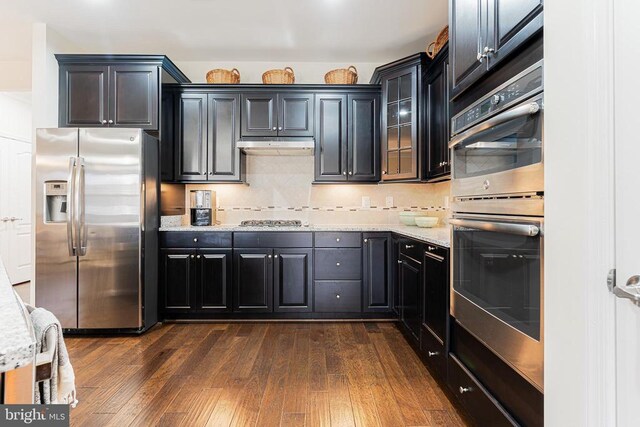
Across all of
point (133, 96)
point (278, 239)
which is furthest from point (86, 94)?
point (278, 239)

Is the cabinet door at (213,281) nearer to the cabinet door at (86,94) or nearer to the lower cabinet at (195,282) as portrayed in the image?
the lower cabinet at (195,282)

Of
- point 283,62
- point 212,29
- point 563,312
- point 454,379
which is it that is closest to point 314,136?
point 283,62

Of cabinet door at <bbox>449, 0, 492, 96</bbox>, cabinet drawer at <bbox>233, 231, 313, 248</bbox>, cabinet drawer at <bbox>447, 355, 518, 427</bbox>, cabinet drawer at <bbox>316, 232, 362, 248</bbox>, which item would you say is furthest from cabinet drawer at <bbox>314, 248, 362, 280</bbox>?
cabinet door at <bbox>449, 0, 492, 96</bbox>

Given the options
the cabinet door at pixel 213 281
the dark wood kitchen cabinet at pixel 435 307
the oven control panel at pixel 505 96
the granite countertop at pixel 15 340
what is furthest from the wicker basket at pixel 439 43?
the granite countertop at pixel 15 340

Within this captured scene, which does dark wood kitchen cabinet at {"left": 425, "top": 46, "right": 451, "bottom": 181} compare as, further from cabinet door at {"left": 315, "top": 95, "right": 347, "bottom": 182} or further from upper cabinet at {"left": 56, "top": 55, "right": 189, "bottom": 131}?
upper cabinet at {"left": 56, "top": 55, "right": 189, "bottom": 131}

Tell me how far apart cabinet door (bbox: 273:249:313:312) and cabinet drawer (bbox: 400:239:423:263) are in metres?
0.92

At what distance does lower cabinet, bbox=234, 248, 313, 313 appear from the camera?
3.32 meters

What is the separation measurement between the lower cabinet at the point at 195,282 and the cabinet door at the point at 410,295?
164 cm

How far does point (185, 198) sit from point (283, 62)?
Answer: 1.92 m

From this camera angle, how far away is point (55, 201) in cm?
303

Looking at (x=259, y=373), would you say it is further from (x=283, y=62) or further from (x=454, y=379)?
(x=283, y=62)

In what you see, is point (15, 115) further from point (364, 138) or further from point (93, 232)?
point (364, 138)

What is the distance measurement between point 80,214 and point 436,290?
115 inches

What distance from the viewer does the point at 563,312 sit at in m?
0.90
